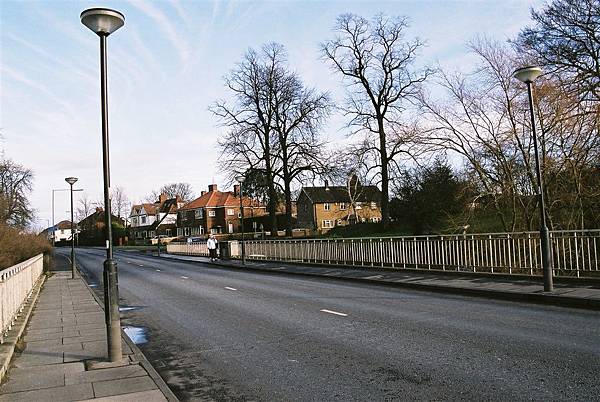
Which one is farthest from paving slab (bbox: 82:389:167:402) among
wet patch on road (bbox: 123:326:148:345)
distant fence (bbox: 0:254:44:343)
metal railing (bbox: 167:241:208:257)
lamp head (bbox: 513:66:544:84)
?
metal railing (bbox: 167:241:208:257)

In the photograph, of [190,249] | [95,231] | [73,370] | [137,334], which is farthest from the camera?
[95,231]

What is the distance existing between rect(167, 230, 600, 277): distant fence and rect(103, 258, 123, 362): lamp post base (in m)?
10.8

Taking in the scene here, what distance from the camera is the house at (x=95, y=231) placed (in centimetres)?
9356

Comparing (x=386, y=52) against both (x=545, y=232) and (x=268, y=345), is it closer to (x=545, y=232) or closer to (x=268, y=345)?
(x=545, y=232)

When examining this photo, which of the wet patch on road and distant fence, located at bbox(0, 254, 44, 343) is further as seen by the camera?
the wet patch on road

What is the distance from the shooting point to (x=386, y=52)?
1601 inches

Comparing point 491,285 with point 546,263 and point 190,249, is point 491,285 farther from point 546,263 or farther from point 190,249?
point 190,249

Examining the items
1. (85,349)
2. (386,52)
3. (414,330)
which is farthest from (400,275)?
(386,52)

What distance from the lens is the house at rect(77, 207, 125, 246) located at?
93.6 m

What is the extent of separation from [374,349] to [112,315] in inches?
144

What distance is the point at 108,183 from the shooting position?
7324 millimetres

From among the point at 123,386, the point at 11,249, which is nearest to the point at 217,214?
the point at 11,249

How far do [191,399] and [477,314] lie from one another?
20.7ft

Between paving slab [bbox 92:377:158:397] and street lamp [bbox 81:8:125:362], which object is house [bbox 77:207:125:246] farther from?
paving slab [bbox 92:377:158:397]
